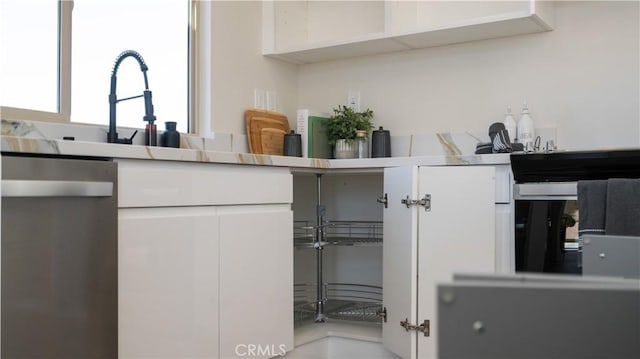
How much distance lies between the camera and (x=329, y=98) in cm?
337

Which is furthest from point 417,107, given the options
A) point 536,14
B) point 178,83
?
point 178,83

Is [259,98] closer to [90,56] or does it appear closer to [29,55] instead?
[90,56]

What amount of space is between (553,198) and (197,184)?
4.06 ft

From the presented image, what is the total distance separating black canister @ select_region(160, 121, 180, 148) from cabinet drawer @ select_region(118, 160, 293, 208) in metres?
0.37

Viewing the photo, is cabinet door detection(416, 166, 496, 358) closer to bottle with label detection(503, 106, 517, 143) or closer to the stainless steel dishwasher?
bottle with label detection(503, 106, 517, 143)

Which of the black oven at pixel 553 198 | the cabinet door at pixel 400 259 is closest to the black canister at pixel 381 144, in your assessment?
the cabinet door at pixel 400 259

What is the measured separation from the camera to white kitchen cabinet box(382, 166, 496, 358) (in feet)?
7.59

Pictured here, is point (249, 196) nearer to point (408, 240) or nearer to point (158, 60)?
point (408, 240)

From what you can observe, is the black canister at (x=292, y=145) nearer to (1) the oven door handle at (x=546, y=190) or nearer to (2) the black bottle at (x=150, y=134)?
(2) the black bottle at (x=150, y=134)

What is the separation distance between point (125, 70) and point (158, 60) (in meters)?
0.22

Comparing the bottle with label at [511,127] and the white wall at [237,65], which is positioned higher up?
the white wall at [237,65]

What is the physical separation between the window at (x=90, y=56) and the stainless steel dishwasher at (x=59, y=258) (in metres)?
0.65

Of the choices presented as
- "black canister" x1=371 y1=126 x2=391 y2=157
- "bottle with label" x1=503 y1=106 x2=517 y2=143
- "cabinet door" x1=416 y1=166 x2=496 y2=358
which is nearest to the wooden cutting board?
"black canister" x1=371 y1=126 x2=391 y2=157

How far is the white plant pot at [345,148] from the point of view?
3.04 meters
